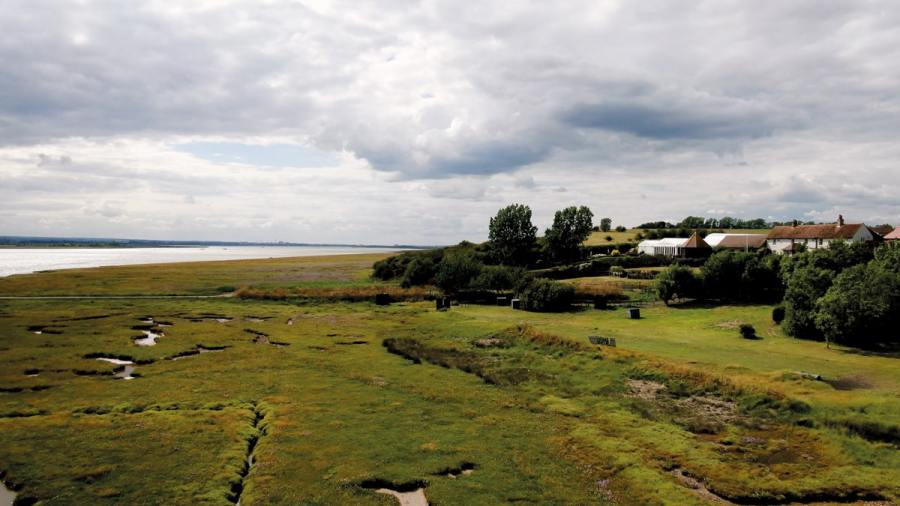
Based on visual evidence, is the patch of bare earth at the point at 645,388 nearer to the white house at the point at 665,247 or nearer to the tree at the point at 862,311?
the tree at the point at 862,311

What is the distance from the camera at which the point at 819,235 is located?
129250 millimetres

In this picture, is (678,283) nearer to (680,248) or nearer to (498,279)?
(498,279)

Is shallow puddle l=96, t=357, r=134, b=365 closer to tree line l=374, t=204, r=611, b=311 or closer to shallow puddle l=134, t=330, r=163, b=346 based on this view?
shallow puddle l=134, t=330, r=163, b=346

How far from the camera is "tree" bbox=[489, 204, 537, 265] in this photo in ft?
494

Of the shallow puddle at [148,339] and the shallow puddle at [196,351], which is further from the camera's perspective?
the shallow puddle at [148,339]

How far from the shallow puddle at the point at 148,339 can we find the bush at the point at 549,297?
5167 cm

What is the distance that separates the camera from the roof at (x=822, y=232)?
126 metres

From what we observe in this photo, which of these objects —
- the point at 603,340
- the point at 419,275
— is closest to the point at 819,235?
the point at 419,275

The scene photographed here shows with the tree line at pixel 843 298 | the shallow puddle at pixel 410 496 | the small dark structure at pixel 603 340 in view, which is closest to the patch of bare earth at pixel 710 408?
the small dark structure at pixel 603 340

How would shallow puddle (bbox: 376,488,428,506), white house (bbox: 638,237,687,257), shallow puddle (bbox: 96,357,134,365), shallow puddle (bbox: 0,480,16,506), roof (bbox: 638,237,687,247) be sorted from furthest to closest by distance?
1. roof (bbox: 638,237,687,247)
2. white house (bbox: 638,237,687,257)
3. shallow puddle (bbox: 96,357,134,365)
4. shallow puddle (bbox: 376,488,428,506)
5. shallow puddle (bbox: 0,480,16,506)

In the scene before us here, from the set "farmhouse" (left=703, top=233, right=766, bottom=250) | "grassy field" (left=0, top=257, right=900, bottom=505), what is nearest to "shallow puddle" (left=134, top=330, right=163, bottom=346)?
"grassy field" (left=0, top=257, right=900, bottom=505)

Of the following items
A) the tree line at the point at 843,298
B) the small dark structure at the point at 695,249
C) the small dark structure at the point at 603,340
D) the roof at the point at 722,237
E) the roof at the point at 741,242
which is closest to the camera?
the tree line at the point at 843,298

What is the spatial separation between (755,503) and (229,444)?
87.4 ft

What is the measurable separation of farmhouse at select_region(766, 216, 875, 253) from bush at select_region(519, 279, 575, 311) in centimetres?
6587
